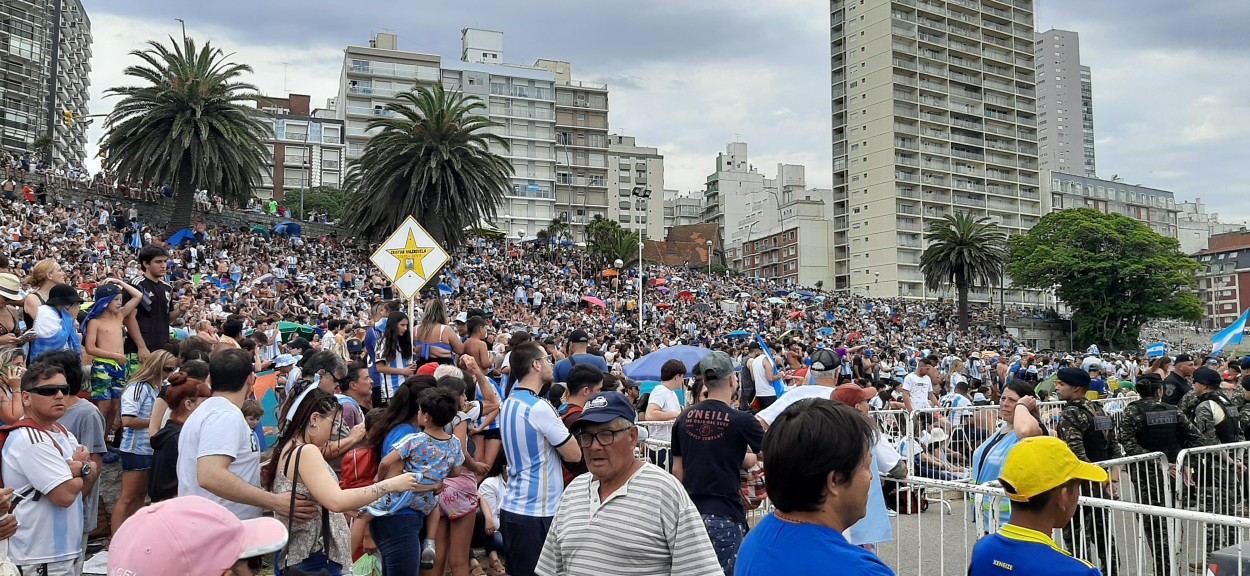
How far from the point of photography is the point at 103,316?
7.05 m

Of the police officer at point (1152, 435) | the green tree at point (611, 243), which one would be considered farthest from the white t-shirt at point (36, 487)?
the green tree at point (611, 243)

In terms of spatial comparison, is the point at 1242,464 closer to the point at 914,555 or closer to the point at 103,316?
the point at 914,555

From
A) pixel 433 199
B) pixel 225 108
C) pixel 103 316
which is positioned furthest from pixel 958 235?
pixel 103 316

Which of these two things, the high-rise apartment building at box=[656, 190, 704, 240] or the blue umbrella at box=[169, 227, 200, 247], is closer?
the blue umbrella at box=[169, 227, 200, 247]

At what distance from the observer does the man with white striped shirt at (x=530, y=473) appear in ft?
16.5

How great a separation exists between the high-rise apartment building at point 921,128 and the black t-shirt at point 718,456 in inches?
3073

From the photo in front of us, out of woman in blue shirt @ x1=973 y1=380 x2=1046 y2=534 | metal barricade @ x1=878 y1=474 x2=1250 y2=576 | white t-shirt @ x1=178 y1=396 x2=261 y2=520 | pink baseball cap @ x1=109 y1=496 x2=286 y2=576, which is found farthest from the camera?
woman in blue shirt @ x1=973 y1=380 x2=1046 y2=534

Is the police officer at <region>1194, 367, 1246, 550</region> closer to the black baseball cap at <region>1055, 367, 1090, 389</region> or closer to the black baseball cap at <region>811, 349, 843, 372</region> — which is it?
the black baseball cap at <region>1055, 367, 1090, 389</region>

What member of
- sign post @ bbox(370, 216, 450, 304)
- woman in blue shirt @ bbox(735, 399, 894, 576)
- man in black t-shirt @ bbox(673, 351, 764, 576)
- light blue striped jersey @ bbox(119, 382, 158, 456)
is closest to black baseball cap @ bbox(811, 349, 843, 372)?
man in black t-shirt @ bbox(673, 351, 764, 576)

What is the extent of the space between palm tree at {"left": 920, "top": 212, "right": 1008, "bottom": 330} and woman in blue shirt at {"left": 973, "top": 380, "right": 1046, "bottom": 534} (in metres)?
56.9

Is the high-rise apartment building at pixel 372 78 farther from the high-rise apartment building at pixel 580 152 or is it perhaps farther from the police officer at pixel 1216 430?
the police officer at pixel 1216 430

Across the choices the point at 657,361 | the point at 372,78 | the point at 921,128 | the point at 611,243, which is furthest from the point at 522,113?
the point at 657,361

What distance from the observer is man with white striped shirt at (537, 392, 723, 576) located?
3.08 m

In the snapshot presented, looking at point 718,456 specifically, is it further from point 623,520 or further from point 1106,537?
point 1106,537
